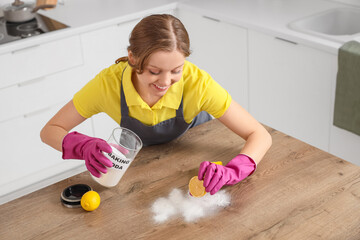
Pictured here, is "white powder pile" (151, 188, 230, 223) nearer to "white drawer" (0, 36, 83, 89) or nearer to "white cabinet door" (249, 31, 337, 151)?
"white cabinet door" (249, 31, 337, 151)

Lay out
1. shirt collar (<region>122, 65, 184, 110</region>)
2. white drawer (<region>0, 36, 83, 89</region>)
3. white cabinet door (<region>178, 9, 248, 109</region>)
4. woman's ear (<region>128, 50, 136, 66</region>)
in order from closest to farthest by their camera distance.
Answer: woman's ear (<region>128, 50, 136, 66</region>) < shirt collar (<region>122, 65, 184, 110</region>) < white drawer (<region>0, 36, 83, 89</region>) < white cabinet door (<region>178, 9, 248, 109</region>)

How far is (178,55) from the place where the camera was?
1.46m

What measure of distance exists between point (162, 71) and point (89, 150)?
0.29 meters

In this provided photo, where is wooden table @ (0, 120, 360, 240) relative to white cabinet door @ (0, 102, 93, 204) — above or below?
above

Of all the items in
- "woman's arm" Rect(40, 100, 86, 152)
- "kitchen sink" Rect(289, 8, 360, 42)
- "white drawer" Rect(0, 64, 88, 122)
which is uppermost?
"woman's arm" Rect(40, 100, 86, 152)

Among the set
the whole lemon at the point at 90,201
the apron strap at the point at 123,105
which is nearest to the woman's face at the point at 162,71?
the apron strap at the point at 123,105

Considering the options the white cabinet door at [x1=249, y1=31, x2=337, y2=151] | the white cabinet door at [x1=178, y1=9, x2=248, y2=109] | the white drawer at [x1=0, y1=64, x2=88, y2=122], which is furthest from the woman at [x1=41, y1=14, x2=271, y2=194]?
the white cabinet door at [x1=178, y1=9, x2=248, y2=109]

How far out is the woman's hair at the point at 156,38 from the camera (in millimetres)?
1443

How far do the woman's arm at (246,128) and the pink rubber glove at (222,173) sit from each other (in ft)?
Answer: 0.27

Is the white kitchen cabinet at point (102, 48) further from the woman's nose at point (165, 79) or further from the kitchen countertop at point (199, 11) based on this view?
the woman's nose at point (165, 79)

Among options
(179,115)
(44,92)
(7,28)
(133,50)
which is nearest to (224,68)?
(44,92)

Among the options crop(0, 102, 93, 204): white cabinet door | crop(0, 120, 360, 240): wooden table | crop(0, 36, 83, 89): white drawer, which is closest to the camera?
crop(0, 120, 360, 240): wooden table

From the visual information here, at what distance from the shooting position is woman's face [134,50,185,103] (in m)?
1.44

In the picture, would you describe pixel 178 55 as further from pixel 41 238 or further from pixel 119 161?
pixel 41 238
